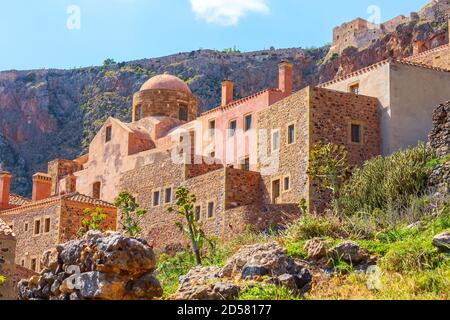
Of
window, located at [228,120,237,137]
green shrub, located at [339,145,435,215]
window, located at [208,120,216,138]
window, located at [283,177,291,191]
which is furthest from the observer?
window, located at [208,120,216,138]

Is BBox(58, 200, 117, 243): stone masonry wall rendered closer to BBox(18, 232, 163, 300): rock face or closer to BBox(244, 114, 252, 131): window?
BBox(244, 114, 252, 131): window

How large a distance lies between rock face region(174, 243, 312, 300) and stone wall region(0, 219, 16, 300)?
8.67 meters

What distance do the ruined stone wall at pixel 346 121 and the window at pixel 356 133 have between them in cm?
12

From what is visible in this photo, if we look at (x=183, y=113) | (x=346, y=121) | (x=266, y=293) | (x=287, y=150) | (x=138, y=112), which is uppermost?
(x=138, y=112)

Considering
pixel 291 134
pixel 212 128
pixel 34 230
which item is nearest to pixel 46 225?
pixel 34 230

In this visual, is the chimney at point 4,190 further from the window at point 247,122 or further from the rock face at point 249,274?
the rock face at point 249,274

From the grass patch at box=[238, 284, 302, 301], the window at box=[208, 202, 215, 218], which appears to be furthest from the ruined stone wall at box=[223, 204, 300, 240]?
the grass patch at box=[238, 284, 302, 301]

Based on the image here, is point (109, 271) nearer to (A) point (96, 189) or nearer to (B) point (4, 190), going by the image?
(A) point (96, 189)

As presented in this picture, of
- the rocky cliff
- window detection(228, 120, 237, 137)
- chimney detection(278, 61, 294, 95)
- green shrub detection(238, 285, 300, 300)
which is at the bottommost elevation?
green shrub detection(238, 285, 300, 300)

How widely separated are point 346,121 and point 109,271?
77.8 ft

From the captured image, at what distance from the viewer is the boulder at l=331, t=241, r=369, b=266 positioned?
18219mm

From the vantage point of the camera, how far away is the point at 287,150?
3616cm
